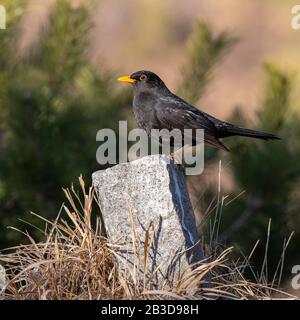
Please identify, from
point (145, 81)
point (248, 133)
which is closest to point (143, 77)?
point (145, 81)

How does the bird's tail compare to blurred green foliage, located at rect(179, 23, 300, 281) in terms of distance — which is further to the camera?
blurred green foliage, located at rect(179, 23, 300, 281)

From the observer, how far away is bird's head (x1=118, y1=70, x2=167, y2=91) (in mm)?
7633

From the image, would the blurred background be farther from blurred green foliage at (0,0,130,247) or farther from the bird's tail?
the bird's tail

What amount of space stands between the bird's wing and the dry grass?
7.46 ft

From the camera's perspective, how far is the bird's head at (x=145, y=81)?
25.0 feet

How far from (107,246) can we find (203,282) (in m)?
0.52

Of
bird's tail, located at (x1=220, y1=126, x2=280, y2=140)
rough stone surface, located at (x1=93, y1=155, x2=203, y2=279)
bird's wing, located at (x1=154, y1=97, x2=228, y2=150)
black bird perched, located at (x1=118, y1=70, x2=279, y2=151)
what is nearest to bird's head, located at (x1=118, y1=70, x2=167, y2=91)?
black bird perched, located at (x1=118, y1=70, x2=279, y2=151)

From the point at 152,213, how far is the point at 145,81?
2998 millimetres

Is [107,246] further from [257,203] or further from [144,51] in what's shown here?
[144,51]

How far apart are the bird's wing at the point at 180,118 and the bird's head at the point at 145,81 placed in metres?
0.19

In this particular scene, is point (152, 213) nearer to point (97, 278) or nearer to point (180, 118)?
point (97, 278)

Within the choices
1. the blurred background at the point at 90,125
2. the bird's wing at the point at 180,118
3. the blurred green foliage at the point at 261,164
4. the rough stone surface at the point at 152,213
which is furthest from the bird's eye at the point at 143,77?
the rough stone surface at the point at 152,213
